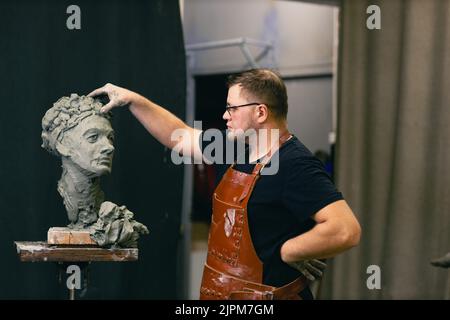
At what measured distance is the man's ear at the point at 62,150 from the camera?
102 inches

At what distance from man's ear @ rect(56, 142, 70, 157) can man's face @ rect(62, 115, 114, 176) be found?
0.01m

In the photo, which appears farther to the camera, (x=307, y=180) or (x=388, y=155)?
(x=388, y=155)

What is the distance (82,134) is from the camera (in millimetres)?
2549

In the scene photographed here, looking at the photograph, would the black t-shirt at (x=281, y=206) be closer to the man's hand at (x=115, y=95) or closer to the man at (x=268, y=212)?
the man at (x=268, y=212)

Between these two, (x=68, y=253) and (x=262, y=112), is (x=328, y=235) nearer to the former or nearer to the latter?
(x=262, y=112)

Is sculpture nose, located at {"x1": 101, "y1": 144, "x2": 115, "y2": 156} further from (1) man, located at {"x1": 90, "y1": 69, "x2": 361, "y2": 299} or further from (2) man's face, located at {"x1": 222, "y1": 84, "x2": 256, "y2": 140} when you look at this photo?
(2) man's face, located at {"x1": 222, "y1": 84, "x2": 256, "y2": 140}

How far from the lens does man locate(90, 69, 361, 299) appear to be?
93.5 inches

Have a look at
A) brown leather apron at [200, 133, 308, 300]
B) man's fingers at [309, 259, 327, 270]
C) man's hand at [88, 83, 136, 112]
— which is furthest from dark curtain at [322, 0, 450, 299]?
man's hand at [88, 83, 136, 112]

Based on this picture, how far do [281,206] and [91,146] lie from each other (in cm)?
67

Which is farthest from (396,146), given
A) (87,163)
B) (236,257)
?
(87,163)

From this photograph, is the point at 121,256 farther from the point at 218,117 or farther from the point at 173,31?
the point at 218,117

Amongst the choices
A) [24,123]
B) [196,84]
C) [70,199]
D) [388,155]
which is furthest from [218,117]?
[70,199]

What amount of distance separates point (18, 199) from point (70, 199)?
26.7 inches
